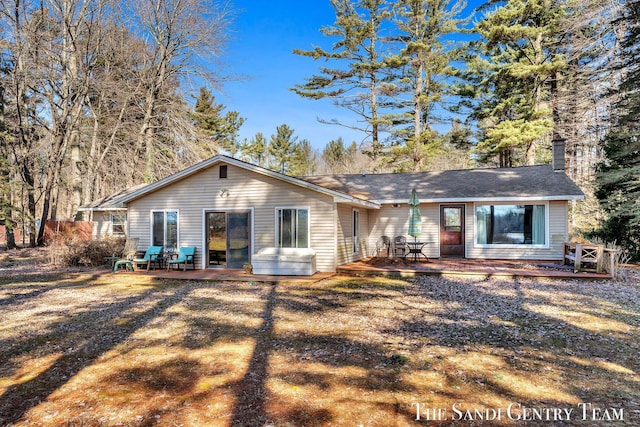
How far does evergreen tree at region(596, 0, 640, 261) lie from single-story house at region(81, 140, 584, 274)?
1.52m

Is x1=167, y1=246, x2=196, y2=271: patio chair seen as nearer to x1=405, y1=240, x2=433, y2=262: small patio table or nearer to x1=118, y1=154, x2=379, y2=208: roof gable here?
x1=118, y1=154, x2=379, y2=208: roof gable

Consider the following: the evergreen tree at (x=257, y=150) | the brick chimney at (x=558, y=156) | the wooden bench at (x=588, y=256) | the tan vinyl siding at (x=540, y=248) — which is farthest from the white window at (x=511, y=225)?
the evergreen tree at (x=257, y=150)

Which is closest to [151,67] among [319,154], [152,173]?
[152,173]

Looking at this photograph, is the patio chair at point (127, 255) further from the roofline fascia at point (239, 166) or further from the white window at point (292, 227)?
the white window at point (292, 227)

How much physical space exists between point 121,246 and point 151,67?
36.9 feet

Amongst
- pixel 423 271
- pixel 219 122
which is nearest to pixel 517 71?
pixel 423 271

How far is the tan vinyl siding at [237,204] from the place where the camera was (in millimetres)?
10617

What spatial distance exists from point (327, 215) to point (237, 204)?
2777mm

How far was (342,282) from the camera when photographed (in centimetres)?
961

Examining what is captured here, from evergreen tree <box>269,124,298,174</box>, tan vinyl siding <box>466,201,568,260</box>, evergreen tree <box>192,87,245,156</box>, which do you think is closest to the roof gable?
tan vinyl siding <box>466,201,568,260</box>

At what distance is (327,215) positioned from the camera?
34.4ft

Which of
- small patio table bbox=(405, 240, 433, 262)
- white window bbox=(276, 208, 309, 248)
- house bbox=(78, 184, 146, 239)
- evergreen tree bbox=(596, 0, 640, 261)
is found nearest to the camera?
white window bbox=(276, 208, 309, 248)

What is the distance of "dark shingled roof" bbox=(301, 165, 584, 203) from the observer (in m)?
12.1

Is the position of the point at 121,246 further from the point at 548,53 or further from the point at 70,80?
the point at 548,53
